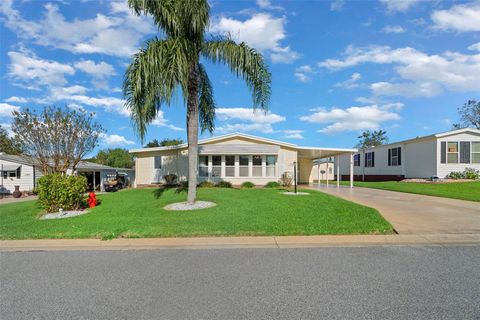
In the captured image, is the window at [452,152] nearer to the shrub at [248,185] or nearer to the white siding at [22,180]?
the shrub at [248,185]

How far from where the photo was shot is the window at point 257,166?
74.1 feet

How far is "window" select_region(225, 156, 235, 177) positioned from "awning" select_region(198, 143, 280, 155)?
0.80 metres

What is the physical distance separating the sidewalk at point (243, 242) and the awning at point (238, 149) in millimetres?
14640

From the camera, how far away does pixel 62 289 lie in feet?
14.7

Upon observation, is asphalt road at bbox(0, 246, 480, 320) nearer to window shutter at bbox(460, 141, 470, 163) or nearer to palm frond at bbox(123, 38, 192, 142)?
palm frond at bbox(123, 38, 192, 142)

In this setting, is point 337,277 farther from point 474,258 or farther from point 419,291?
point 474,258

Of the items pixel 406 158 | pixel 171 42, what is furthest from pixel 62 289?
pixel 406 158

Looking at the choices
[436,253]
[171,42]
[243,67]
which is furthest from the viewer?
[243,67]

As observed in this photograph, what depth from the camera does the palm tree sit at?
1002cm

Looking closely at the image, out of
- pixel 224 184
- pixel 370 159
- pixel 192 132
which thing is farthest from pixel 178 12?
pixel 370 159

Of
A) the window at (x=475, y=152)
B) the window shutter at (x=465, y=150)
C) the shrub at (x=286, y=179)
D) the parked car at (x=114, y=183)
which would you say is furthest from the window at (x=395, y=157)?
the parked car at (x=114, y=183)

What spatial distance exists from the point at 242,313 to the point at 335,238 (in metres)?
4.45

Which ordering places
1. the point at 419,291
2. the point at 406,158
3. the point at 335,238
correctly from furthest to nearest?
the point at 406,158, the point at 335,238, the point at 419,291

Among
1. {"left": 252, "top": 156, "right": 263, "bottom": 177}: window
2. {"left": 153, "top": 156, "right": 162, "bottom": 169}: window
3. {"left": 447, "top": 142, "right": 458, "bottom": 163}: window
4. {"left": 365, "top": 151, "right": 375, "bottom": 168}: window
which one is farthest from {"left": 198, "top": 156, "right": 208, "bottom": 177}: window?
{"left": 365, "top": 151, "right": 375, "bottom": 168}: window
